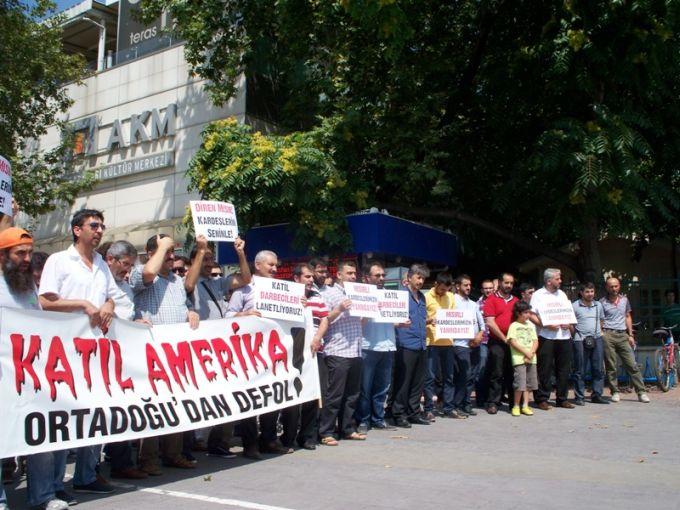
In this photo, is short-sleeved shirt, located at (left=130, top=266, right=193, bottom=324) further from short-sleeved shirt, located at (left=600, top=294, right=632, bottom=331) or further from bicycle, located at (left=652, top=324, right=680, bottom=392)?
bicycle, located at (left=652, top=324, right=680, bottom=392)

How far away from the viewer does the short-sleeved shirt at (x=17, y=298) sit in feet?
18.3

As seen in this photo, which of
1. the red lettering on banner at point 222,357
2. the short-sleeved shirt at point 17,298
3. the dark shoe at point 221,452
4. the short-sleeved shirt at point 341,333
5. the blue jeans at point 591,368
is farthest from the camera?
the blue jeans at point 591,368

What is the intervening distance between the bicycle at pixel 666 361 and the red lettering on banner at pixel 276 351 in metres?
8.13

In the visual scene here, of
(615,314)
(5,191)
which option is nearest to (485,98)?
(615,314)

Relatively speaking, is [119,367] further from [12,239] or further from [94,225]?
[12,239]

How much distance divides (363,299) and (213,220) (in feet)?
6.57

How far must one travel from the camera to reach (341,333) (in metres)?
8.66

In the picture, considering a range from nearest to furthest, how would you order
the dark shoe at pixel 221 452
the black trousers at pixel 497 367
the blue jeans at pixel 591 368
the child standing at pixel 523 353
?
the dark shoe at pixel 221 452 < the child standing at pixel 523 353 < the black trousers at pixel 497 367 < the blue jeans at pixel 591 368

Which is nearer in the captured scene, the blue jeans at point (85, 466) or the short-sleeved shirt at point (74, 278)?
the short-sleeved shirt at point (74, 278)

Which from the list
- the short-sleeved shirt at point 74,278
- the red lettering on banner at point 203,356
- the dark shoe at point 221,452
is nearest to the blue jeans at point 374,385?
the dark shoe at point 221,452

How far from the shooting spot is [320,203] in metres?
14.5

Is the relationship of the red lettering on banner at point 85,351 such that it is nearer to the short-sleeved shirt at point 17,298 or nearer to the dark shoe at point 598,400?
the short-sleeved shirt at point 17,298

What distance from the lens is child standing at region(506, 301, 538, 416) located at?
10773 mm

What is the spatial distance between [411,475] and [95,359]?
9.48 feet
